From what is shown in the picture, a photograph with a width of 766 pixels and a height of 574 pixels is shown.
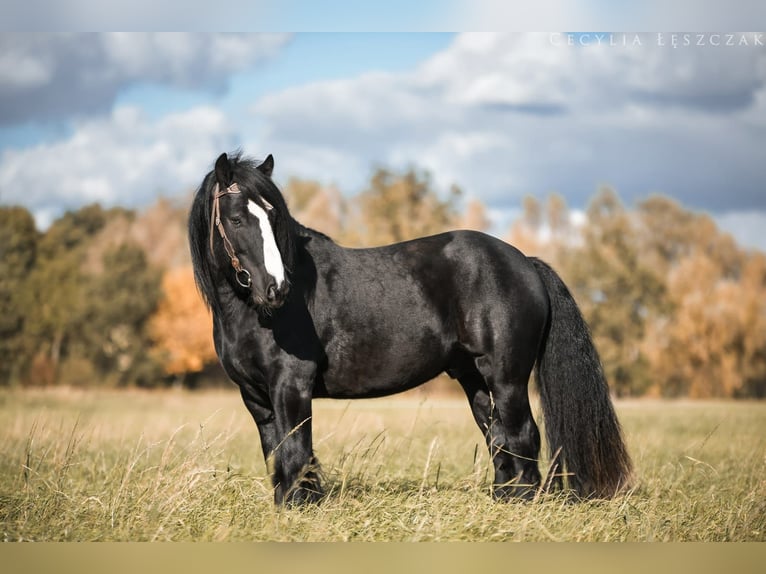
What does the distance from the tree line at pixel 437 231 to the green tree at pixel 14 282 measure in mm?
100

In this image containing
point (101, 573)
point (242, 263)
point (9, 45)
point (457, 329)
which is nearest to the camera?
point (101, 573)

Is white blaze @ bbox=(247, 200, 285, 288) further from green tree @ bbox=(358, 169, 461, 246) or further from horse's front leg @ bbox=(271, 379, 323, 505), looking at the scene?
green tree @ bbox=(358, 169, 461, 246)

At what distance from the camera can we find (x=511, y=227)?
2266 inches

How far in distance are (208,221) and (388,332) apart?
6.03 ft

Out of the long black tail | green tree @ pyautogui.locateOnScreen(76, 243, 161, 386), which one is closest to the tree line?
green tree @ pyautogui.locateOnScreen(76, 243, 161, 386)

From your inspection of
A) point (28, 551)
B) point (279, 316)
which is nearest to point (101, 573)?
point (28, 551)

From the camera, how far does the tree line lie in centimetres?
4259

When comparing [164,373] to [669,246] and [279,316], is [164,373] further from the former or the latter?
[279,316]

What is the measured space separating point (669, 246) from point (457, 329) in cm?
4732

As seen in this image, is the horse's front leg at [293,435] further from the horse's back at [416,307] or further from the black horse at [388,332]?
the horse's back at [416,307]

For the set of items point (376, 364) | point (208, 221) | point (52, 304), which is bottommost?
point (52, 304)

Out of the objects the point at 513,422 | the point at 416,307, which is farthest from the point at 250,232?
the point at 513,422

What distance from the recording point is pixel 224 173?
5.70 metres

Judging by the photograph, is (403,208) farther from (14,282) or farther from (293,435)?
(293,435)
